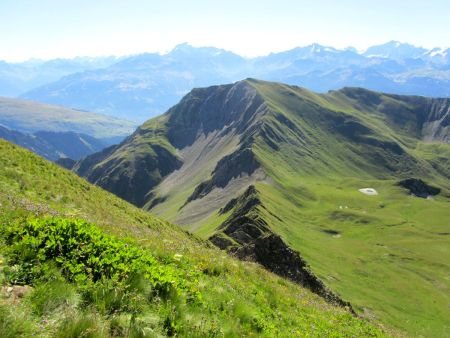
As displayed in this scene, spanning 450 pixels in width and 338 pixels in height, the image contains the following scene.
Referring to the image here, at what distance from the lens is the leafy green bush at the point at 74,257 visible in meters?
10.3

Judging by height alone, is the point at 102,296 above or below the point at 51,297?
below

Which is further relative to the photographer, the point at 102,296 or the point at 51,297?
the point at 102,296

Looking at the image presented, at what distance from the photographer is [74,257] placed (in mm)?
10898

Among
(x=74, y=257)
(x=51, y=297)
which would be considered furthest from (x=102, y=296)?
(x=74, y=257)

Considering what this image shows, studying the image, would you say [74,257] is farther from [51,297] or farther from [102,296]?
[51,297]

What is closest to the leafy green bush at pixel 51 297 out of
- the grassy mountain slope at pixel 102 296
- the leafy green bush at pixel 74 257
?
the grassy mountain slope at pixel 102 296

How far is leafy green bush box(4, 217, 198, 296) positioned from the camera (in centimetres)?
1027

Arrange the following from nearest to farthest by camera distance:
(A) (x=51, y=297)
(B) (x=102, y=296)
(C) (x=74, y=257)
Answer: 1. (A) (x=51, y=297)
2. (B) (x=102, y=296)
3. (C) (x=74, y=257)

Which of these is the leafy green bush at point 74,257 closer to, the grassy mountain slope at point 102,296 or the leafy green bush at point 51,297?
the grassy mountain slope at point 102,296

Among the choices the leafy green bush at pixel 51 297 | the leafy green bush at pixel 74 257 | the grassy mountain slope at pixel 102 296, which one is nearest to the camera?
the grassy mountain slope at pixel 102 296

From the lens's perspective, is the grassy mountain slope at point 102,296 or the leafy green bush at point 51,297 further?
the leafy green bush at point 51,297

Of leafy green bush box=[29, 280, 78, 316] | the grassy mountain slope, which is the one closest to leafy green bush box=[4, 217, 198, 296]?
the grassy mountain slope

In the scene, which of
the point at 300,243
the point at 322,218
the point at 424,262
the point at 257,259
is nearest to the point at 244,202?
the point at 300,243

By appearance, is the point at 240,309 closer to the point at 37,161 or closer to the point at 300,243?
the point at 37,161
